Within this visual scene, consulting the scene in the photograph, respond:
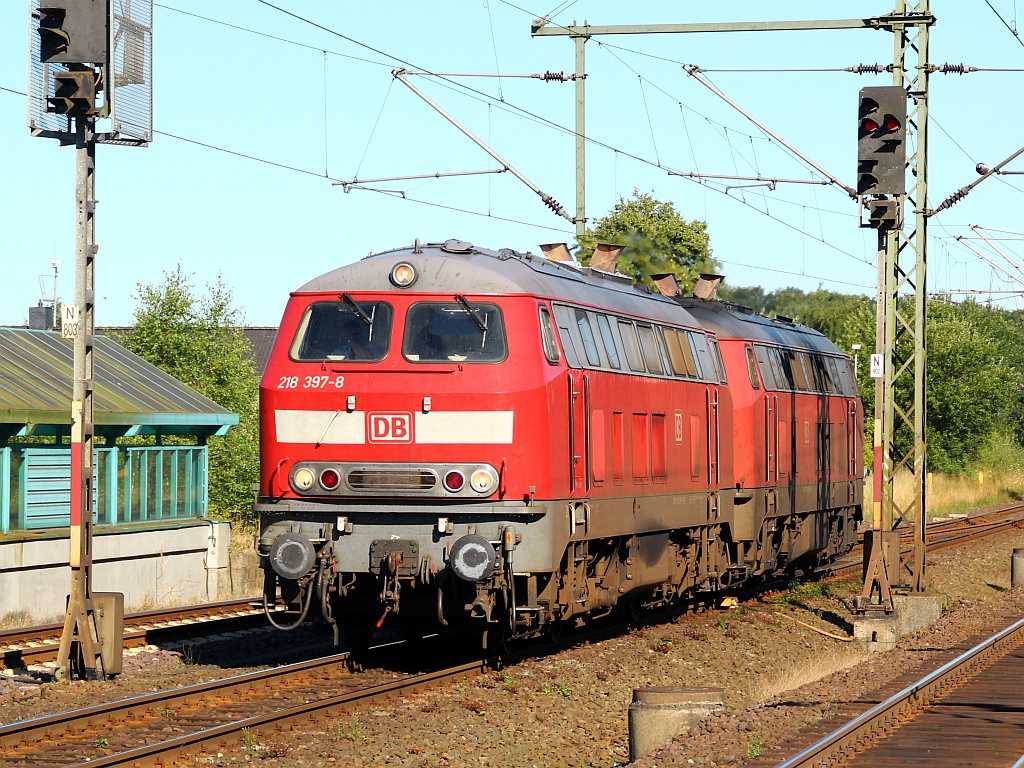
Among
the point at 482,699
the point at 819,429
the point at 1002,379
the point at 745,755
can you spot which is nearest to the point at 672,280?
the point at 819,429

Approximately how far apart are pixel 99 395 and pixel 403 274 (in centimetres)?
972

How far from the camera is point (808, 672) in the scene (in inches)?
640

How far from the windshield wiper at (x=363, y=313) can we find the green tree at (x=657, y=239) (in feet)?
81.2

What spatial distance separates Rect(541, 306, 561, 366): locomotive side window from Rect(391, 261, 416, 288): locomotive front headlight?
127 centimetres

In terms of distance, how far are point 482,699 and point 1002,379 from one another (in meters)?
47.0

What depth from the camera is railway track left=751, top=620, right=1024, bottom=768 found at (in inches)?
398

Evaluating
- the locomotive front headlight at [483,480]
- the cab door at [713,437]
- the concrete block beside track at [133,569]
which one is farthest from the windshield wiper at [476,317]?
the concrete block beside track at [133,569]

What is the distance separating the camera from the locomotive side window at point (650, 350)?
16.8m

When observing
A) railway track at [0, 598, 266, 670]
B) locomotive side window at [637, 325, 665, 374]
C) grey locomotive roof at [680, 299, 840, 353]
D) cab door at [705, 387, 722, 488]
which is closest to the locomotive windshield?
locomotive side window at [637, 325, 665, 374]

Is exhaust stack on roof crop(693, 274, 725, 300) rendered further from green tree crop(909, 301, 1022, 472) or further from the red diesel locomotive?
green tree crop(909, 301, 1022, 472)

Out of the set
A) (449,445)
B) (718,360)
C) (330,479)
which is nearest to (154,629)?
(330,479)

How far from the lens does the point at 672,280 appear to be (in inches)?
873

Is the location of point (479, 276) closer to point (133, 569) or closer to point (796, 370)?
point (133, 569)

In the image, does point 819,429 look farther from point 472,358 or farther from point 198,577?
point 472,358
